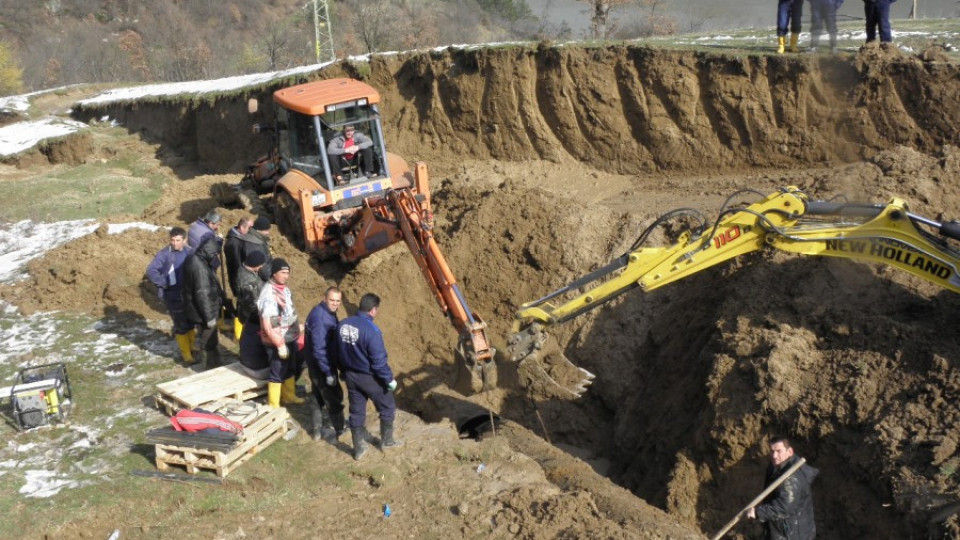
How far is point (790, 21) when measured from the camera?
14.2 metres

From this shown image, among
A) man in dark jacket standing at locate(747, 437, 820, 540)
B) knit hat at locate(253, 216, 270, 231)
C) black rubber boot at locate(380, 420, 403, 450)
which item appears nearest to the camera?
man in dark jacket standing at locate(747, 437, 820, 540)

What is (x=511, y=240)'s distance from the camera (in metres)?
12.6

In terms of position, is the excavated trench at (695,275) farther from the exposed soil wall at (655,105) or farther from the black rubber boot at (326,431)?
the black rubber boot at (326,431)

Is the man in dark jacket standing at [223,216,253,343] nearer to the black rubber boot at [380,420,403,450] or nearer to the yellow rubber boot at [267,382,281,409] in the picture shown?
the yellow rubber boot at [267,382,281,409]

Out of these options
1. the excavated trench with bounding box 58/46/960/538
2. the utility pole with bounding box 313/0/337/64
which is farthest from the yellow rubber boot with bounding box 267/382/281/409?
the utility pole with bounding box 313/0/337/64

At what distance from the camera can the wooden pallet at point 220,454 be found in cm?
749

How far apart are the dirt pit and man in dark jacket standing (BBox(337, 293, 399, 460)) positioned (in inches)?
58.3

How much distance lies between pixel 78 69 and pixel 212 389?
140ft

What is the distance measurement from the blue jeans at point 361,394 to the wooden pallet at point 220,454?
0.92 m

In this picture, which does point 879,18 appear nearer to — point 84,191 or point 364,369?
point 364,369

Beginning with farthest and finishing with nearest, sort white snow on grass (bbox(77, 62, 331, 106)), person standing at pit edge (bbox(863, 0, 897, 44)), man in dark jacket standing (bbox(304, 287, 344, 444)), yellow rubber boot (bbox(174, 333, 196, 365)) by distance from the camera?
white snow on grass (bbox(77, 62, 331, 106)), person standing at pit edge (bbox(863, 0, 897, 44)), yellow rubber boot (bbox(174, 333, 196, 365)), man in dark jacket standing (bbox(304, 287, 344, 444))

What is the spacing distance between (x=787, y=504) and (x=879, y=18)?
10.2 metres

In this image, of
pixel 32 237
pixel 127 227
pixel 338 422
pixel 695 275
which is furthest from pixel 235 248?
Result: pixel 32 237

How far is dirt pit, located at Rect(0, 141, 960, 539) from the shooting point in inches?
277
